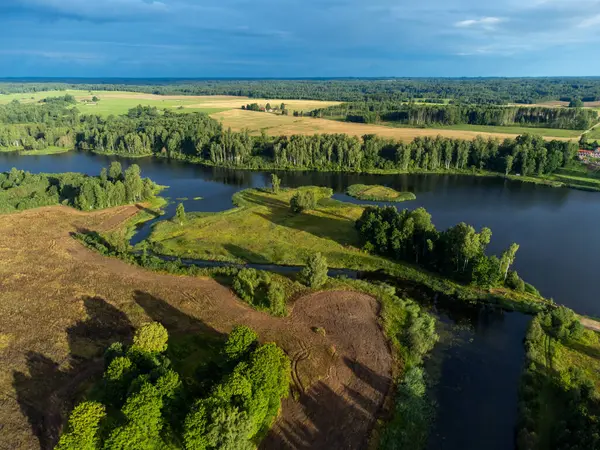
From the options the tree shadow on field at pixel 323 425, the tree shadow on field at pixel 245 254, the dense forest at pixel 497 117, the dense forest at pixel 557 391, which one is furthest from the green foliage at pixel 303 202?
the dense forest at pixel 497 117

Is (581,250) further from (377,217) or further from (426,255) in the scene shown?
(377,217)

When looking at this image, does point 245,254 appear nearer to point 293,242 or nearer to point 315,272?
point 293,242

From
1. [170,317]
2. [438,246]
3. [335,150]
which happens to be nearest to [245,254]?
[170,317]

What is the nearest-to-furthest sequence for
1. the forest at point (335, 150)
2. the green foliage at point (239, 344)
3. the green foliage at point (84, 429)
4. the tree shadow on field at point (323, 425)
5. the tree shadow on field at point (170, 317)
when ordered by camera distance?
1. the green foliage at point (84, 429)
2. the tree shadow on field at point (323, 425)
3. the green foliage at point (239, 344)
4. the tree shadow on field at point (170, 317)
5. the forest at point (335, 150)

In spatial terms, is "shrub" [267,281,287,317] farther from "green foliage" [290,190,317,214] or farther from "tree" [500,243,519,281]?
"green foliage" [290,190,317,214]

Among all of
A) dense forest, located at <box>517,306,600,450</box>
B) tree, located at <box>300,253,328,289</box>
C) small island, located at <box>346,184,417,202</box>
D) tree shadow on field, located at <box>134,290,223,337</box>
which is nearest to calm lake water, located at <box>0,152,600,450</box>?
dense forest, located at <box>517,306,600,450</box>

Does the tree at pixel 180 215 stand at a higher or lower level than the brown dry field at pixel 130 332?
higher

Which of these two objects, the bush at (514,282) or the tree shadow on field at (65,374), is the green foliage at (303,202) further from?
the tree shadow on field at (65,374)
